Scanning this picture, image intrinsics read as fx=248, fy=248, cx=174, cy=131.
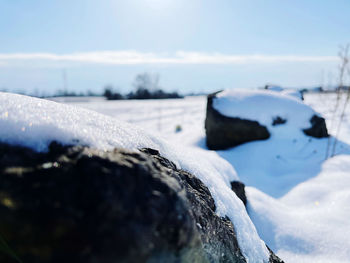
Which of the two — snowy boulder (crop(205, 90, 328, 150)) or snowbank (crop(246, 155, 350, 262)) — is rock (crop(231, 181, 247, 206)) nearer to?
snowbank (crop(246, 155, 350, 262))

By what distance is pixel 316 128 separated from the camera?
555 cm

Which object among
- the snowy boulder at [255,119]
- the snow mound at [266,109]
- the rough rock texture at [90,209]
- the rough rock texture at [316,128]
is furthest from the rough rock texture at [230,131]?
the rough rock texture at [90,209]

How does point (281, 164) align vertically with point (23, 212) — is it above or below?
below

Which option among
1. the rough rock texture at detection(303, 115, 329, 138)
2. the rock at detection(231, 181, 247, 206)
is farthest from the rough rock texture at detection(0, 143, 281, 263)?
the rough rock texture at detection(303, 115, 329, 138)

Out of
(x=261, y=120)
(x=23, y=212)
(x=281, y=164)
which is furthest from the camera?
(x=261, y=120)

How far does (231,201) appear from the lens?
1.69m

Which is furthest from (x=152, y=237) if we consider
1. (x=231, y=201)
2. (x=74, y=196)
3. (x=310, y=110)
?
(x=310, y=110)

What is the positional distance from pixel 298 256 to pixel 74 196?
2050mm

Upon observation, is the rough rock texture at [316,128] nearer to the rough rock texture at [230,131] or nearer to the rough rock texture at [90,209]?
the rough rock texture at [230,131]

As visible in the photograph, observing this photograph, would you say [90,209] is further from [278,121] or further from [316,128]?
[316,128]

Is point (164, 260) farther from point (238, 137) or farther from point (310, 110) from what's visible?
point (310, 110)

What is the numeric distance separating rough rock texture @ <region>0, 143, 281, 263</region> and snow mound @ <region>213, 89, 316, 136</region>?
4882 millimetres

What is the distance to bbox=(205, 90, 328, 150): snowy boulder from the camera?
5395 mm

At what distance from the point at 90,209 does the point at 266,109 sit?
5.49 m
